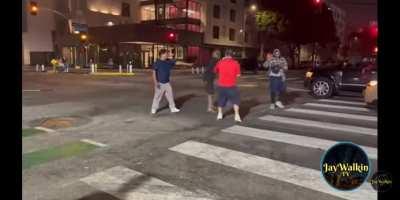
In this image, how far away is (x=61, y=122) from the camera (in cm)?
897

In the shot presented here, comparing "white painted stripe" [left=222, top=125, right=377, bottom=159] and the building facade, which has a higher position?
the building facade

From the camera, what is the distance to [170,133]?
7738 millimetres

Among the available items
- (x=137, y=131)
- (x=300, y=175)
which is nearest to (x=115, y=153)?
(x=137, y=131)

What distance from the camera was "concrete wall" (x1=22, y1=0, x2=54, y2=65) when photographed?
51797mm

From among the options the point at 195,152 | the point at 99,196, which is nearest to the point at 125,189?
the point at 99,196

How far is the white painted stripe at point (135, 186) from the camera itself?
14.3 ft

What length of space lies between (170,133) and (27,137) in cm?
290

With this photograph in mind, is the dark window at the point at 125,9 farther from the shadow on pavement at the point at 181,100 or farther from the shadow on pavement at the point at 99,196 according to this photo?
the shadow on pavement at the point at 99,196

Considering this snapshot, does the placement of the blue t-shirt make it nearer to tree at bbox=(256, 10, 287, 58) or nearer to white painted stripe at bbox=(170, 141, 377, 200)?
white painted stripe at bbox=(170, 141, 377, 200)

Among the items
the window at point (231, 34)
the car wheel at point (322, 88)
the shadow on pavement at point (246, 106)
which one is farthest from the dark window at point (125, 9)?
the shadow on pavement at point (246, 106)

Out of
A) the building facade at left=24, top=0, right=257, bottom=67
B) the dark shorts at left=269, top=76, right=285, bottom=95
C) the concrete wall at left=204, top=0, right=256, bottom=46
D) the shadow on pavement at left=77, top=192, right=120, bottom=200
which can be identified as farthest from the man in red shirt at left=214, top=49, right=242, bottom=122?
the concrete wall at left=204, top=0, right=256, bottom=46

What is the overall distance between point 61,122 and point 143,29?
31.4 m

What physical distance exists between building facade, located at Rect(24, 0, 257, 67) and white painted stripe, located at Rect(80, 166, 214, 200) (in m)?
35.2
